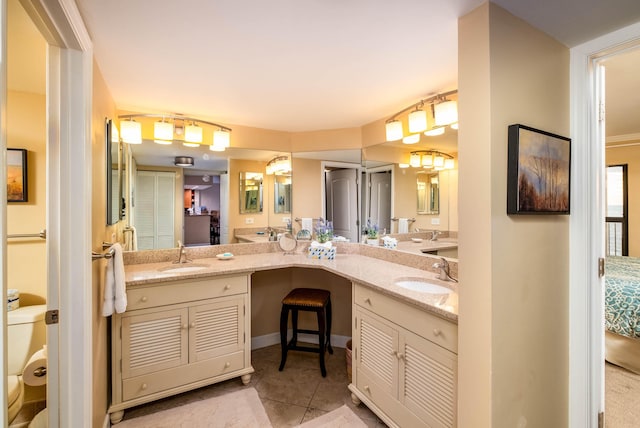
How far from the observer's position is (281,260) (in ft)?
8.28

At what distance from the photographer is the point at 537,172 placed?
1.29 metres

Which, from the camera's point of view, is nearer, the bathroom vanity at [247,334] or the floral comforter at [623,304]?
the bathroom vanity at [247,334]

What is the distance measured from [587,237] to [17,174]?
3.43 meters

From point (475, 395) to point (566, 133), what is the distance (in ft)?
4.59

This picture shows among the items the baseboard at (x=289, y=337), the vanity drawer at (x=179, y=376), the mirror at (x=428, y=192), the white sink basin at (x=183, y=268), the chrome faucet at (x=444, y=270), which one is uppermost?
the mirror at (x=428, y=192)

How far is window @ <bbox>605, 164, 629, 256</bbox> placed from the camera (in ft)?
12.8

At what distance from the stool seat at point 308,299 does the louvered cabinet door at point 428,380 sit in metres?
0.92

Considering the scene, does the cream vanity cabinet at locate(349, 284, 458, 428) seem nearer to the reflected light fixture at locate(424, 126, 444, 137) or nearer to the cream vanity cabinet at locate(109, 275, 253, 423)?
the cream vanity cabinet at locate(109, 275, 253, 423)

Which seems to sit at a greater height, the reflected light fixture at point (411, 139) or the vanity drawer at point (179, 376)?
the reflected light fixture at point (411, 139)

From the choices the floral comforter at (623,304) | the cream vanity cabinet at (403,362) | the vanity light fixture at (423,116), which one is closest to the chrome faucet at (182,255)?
the cream vanity cabinet at (403,362)

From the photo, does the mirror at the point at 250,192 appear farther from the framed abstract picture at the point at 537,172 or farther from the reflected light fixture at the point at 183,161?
the framed abstract picture at the point at 537,172

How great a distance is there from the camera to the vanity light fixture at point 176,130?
7.51 ft

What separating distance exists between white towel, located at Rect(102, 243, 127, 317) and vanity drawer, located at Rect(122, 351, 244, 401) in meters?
0.60

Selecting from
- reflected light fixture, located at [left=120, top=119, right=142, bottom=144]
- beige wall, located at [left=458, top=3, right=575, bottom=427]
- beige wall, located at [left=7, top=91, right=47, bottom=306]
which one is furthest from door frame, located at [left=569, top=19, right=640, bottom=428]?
beige wall, located at [left=7, top=91, right=47, bottom=306]
